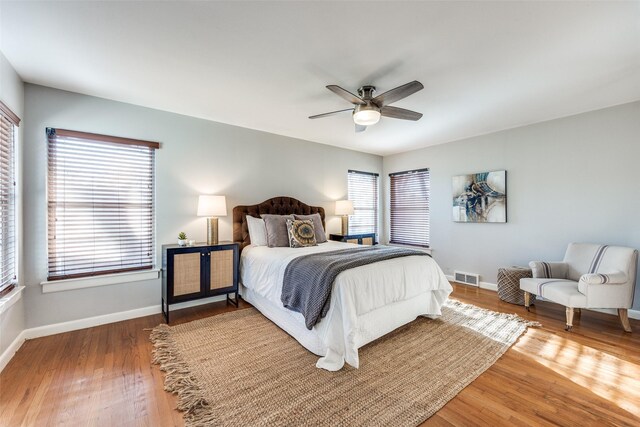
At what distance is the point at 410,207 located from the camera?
5695 millimetres

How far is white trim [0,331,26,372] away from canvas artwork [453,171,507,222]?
580 centimetres

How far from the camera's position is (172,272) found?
3.14m

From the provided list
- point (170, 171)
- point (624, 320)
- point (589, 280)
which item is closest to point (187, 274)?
point (170, 171)

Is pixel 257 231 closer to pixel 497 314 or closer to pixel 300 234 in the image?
pixel 300 234

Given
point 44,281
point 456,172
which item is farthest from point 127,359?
point 456,172

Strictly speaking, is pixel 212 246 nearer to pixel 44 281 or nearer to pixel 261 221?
pixel 261 221

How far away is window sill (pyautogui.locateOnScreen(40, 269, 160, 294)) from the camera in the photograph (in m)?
2.82

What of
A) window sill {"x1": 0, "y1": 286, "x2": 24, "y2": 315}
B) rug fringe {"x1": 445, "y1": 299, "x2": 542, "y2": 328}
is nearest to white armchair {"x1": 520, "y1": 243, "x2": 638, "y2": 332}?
rug fringe {"x1": 445, "y1": 299, "x2": 542, "y2": 328}

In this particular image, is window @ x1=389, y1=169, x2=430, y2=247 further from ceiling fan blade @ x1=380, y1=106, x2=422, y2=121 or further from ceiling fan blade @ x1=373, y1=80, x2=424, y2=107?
ceiling fan blade @ x1=373, y1=80, x2=424, y2=107

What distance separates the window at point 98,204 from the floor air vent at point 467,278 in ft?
16.0

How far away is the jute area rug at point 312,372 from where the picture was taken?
1.73 metres

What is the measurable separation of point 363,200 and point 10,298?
17.0 ft

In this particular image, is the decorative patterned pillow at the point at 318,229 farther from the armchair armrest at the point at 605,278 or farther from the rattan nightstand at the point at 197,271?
the armchair armrest at the point at 605,278

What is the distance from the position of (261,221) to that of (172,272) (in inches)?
51.9
